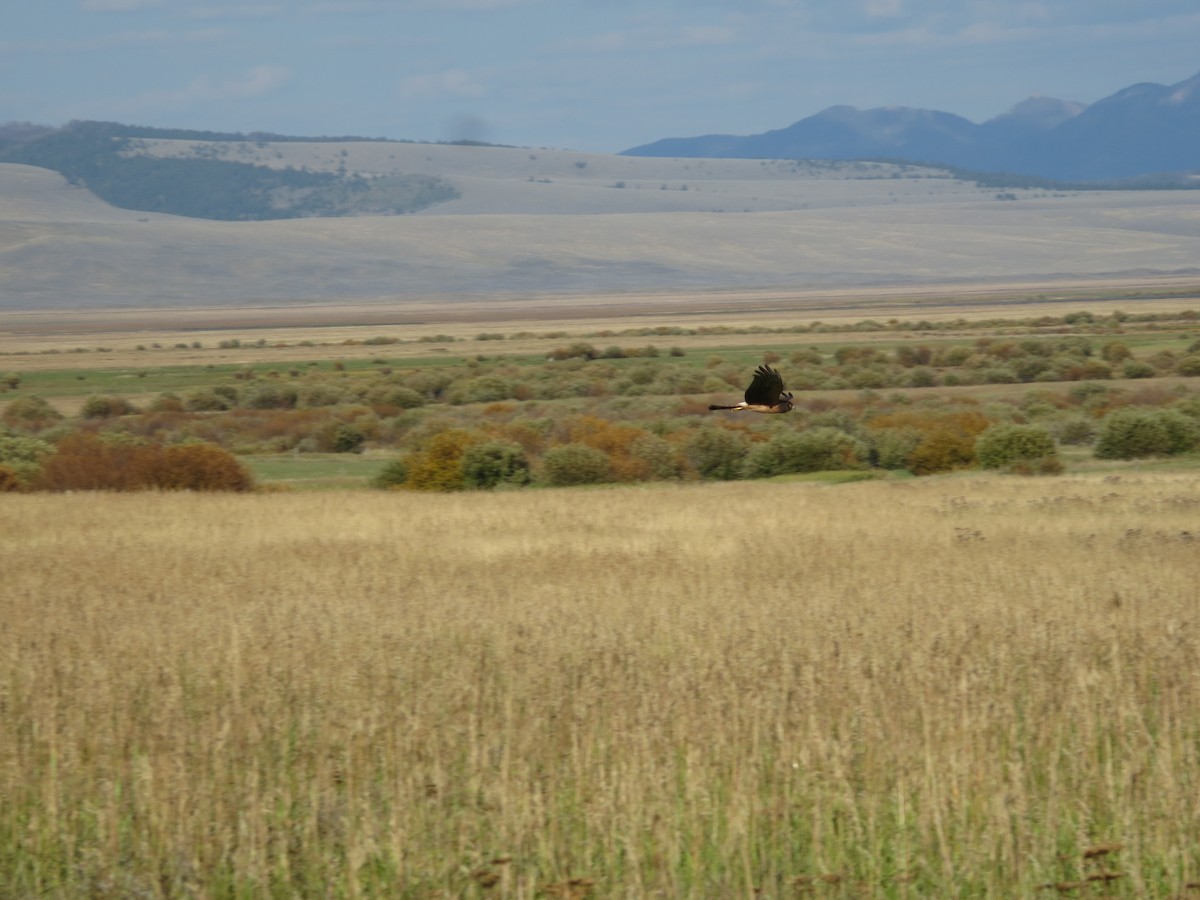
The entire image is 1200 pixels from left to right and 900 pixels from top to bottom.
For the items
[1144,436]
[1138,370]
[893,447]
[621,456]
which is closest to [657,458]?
[621,456]

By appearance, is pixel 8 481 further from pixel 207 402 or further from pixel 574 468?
pixel 207 402

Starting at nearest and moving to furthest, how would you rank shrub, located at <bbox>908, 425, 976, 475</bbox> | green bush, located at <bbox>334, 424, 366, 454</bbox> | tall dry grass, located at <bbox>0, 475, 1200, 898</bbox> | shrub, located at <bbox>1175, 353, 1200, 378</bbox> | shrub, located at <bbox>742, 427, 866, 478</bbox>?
tall dry grass, located at <bbox>0, 475, 1200, 898</bbox>, shrub, located at <bbox>742, 427, 866, 478</bbox>, shrub, located at <bbox>908, 425, 976, 475</bbox>, green bush, located at <bbox>334, 424, 366, 454</bbox>, shrub, located at <bbox>1175, 353, 1200, 378</bbox>

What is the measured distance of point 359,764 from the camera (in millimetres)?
8117

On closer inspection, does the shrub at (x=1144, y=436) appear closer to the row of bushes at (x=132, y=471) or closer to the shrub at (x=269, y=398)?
the row of bushes at (x=132, y=471)

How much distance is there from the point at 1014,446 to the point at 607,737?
87.2ft

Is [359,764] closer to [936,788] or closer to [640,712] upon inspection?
[640,712]

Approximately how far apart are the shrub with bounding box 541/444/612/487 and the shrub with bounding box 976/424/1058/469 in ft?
25.3

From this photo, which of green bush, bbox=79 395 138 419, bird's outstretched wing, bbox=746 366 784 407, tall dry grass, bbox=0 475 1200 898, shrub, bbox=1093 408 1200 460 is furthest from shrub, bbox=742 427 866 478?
green bush, bbox=79 395 138 419

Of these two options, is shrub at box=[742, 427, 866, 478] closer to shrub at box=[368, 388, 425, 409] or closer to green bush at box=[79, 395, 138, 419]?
shrub at box=[368, 388, 425, 409]

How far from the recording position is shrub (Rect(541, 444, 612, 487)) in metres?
34.0

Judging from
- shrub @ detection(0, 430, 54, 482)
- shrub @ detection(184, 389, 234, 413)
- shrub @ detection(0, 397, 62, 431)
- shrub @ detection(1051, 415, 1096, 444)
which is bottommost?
shrub @ detection(184, 389, 234, 413)

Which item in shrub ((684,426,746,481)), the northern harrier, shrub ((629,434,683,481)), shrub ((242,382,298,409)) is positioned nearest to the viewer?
the northern harrier

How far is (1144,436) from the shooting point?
3459 centimetres

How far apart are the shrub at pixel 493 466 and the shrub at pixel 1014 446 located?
9.39 metres
